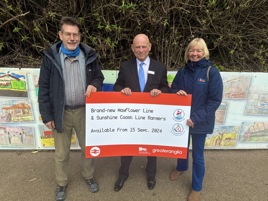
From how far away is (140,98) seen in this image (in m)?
2.48

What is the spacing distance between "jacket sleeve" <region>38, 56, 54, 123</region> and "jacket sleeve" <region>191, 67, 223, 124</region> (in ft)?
5.13

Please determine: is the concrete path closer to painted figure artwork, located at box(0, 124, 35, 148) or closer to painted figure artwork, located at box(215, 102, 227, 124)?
painted figure artwork, located at box(0, 124, 35, 148)

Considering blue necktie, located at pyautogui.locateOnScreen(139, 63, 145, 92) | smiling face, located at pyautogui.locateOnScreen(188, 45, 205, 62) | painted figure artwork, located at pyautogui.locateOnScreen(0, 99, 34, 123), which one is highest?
smiling face, located at pyautogui.locateOnScreen(188, 45, 205, 62)

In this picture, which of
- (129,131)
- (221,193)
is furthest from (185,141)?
(221,193)

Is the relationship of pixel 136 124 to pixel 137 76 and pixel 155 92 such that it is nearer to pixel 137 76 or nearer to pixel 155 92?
pixel 155 92

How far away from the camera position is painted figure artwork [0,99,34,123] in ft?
11.1

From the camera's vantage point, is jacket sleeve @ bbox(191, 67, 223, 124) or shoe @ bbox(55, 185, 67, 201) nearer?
jacket sleeve @ bbox(191, 67, 223, 124)

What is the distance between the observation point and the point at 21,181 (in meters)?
2.97

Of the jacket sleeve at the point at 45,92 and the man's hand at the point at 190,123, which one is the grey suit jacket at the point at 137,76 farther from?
the jacket sleeve at the point at 45,92

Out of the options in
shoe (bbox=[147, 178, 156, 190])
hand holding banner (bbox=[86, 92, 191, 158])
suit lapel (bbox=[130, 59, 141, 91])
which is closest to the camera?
hand holding banner (bbox=[86, 92, 191, 158])

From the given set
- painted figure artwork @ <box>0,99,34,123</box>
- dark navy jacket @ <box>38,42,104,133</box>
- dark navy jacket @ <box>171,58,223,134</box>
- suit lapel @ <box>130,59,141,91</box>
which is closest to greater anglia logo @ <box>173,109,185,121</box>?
dark navy jacket @ <box>171,58,223,134</box>

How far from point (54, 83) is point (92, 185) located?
4.54 ft

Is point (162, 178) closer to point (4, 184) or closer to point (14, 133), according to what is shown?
point (4, 184)

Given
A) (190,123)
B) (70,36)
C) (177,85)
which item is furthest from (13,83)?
(190,123)
